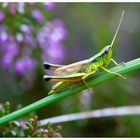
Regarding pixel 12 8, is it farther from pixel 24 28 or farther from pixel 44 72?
pixel 44 72

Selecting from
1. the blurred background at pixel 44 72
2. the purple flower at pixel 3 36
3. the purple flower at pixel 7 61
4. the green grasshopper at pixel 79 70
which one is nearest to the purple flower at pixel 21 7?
the blurred background at pixel 44 72

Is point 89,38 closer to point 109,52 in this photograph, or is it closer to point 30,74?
point 30,74

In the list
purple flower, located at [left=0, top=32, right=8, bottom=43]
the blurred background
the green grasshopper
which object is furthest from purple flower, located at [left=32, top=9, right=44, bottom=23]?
the green grasshopper

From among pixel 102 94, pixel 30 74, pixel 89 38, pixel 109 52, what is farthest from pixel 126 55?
pixel 109 52

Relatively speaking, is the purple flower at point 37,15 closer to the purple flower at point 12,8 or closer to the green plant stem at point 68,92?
the purple flower at point 12,8

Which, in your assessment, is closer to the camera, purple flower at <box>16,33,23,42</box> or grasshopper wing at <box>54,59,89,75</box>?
grasshopper wing at <box>54,59,89,75</box>

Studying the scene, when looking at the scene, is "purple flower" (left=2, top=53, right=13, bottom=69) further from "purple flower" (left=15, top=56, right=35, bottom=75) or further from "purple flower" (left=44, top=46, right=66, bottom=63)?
"purple flower" (left=44, top=46, right=66, bottom=63)

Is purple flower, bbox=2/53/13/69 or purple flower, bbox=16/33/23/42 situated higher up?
purple flower, bbox=16/33/23/42

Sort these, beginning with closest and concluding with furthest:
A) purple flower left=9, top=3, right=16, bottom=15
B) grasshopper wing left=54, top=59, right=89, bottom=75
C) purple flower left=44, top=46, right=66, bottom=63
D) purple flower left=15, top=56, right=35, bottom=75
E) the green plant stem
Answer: the green plant stem → grasshopper wing left=54, top=59, right=89, bottom=75 → purple flower left=9, top=3, right=16, bottom=15 → purple flower left=15, top=56, right=35, bottom=75 → purple flower left=44, top=46, right=66, bottom=63

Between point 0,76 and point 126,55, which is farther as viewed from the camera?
point 126,55

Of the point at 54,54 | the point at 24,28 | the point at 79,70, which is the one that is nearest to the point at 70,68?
the point at 79,70

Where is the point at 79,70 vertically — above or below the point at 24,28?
below
